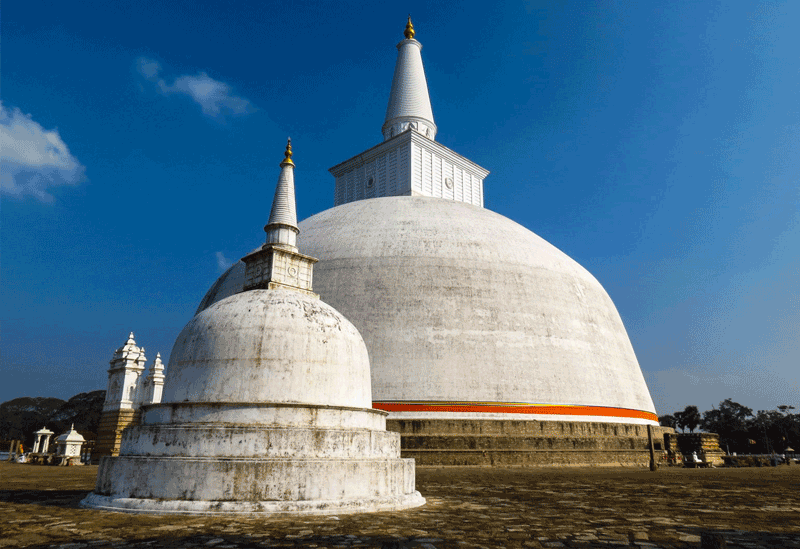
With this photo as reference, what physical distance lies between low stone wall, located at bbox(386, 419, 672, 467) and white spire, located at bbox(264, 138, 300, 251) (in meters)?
9.36

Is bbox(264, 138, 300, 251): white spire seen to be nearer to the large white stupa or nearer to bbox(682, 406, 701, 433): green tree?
the large white stupa

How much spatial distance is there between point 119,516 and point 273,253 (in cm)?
635

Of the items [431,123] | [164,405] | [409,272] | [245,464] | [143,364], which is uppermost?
[431,123]

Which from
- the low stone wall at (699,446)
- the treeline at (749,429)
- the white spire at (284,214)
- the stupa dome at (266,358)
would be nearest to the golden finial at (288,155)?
the white spire at (284,214)

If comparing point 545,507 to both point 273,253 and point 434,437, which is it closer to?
point 273,253

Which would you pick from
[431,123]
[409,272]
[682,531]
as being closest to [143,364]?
[409,272]

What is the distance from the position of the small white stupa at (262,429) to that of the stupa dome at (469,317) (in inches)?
376

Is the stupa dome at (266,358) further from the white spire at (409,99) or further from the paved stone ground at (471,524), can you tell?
the white spire at (409,99)

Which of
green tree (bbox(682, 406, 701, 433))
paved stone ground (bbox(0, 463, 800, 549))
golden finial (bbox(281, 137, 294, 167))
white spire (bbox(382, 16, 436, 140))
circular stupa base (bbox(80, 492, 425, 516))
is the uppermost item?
white spire (bbox(382, 16, 436, 140))

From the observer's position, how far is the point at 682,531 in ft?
23.9

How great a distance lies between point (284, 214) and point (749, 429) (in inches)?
2892

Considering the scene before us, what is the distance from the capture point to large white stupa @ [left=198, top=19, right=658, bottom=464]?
20.7m

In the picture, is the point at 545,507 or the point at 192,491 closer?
the point at 192,491

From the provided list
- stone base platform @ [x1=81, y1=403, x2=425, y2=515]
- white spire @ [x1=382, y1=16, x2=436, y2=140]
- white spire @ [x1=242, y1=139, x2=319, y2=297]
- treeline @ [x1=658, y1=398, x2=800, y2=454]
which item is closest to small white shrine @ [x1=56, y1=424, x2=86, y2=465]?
white spire @ [x1=242, y1=139, x2=319, y2=297]
